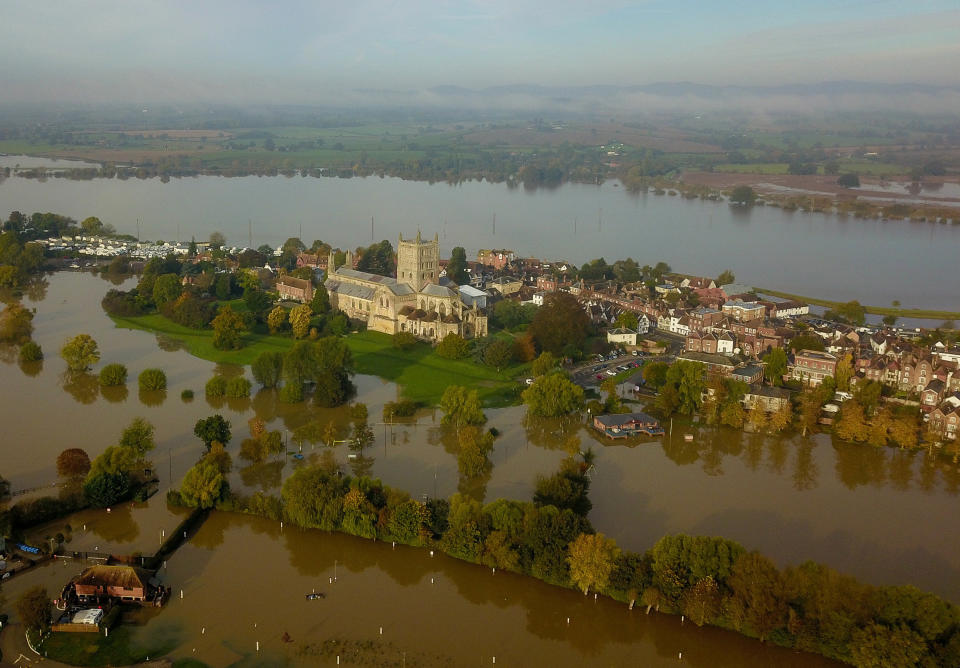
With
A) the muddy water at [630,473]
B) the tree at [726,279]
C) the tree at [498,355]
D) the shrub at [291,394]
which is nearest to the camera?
the muddy water at [630,473]

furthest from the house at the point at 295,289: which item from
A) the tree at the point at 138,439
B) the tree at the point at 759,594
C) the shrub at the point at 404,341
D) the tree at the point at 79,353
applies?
the tree at the point at 759,594

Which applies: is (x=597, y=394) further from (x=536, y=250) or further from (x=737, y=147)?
(x=737, y=147)

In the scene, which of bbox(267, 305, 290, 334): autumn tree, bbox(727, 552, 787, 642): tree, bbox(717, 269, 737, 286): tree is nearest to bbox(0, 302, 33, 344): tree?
bbox(267, 305, 290, 334): autumn tree

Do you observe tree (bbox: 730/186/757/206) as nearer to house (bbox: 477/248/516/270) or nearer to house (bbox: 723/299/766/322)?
house (bbox: 477/248/516/270)

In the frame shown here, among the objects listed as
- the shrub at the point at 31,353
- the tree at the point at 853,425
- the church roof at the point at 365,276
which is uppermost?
the church roof at the point at 365,276

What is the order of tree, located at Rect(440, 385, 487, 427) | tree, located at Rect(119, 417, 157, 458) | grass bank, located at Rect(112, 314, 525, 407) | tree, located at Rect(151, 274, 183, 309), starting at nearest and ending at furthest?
tree, located at Rect(119, 417, 157, 458) → tree, located at Rect(440, 385, 487, 427) → grass bank, located at Rect(112, 314, 525, 407) → tree, located at Rect(151, 274, 183, 309)

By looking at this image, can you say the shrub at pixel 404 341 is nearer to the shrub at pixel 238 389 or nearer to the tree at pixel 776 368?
the shrub at pixel 238 389

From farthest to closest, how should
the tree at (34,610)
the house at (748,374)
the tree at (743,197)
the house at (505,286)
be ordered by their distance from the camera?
the tree at (743,197)
the house at (505,286)
the house at (748,374)
the tree at (34,610)

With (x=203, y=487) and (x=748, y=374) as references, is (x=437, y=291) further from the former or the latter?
(x=203, y=487)
